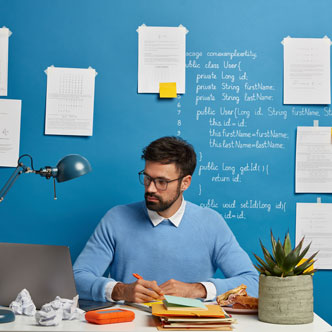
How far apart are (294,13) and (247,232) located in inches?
48.4

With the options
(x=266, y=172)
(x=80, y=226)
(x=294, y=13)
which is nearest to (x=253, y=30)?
(x=294, y=13)

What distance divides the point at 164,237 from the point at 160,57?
101 cm

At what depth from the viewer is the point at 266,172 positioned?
9.57 feet

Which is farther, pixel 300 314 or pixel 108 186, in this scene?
pixel 108 186

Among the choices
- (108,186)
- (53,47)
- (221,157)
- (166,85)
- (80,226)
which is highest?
(53,47)

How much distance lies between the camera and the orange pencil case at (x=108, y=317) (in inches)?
61.9

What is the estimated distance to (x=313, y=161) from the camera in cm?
294

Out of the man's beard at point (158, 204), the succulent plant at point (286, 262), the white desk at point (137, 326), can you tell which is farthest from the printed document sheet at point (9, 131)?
the succulent plant at point (286, 262)

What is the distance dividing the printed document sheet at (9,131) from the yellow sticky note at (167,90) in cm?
76

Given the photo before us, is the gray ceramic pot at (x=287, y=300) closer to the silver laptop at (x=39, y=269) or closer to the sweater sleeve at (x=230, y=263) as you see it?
the sweater sleeve at (x=230, y=263)

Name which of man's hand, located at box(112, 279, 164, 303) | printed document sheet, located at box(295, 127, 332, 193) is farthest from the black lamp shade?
printed document sheet, located at box(295, 127, 332, 193)

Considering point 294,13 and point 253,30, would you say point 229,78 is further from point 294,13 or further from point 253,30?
point 294,13

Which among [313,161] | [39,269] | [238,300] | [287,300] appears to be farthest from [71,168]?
[313,161]

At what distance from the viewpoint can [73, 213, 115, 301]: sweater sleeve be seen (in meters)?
2.06
